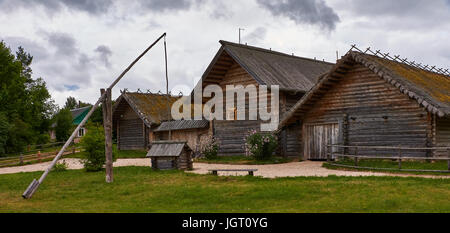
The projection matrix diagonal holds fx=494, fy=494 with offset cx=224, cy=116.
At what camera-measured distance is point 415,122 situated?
72.7ft

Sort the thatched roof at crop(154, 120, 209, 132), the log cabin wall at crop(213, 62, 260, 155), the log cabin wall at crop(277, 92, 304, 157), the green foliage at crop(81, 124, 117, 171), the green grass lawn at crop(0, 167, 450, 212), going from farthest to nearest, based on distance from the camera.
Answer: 1. the thatched roof at crop(154, 120, 209, 132)
2. the log cabin wall at crop(213, 62, 260, 155)
3. the log cabin wall at crop(277, 92, 304, 157)
4. the green foliage at crop(81, 124, 117, 171)
5. the green grass lawn at crop(0, 167, 450, 212)

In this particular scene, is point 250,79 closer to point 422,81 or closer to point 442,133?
point 422,81

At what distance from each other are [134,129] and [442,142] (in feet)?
86.2

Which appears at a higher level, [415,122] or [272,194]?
[415,122]

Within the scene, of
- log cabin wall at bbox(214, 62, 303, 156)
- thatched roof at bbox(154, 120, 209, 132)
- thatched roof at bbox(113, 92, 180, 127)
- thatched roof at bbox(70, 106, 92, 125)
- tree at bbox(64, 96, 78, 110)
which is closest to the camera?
log cabin wall at bbox(214, 62, 303, 156)

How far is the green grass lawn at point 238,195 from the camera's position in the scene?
12159 mm

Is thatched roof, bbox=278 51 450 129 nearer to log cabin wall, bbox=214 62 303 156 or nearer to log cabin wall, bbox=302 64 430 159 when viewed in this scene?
log cabin wall, bbox=302 64 430 159

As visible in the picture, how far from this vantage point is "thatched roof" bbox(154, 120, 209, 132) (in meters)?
33.2

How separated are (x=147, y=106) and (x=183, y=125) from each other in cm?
716

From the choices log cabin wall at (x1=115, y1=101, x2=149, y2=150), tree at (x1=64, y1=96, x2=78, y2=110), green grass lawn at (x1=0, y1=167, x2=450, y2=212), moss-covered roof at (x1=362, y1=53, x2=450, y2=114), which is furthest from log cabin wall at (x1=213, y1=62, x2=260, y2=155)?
tree at (x1=64, y1=96, x2=78, y2=110)

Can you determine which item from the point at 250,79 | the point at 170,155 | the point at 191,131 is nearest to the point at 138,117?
the point at 191,131

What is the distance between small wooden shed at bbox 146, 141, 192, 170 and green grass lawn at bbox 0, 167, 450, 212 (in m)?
3.60
